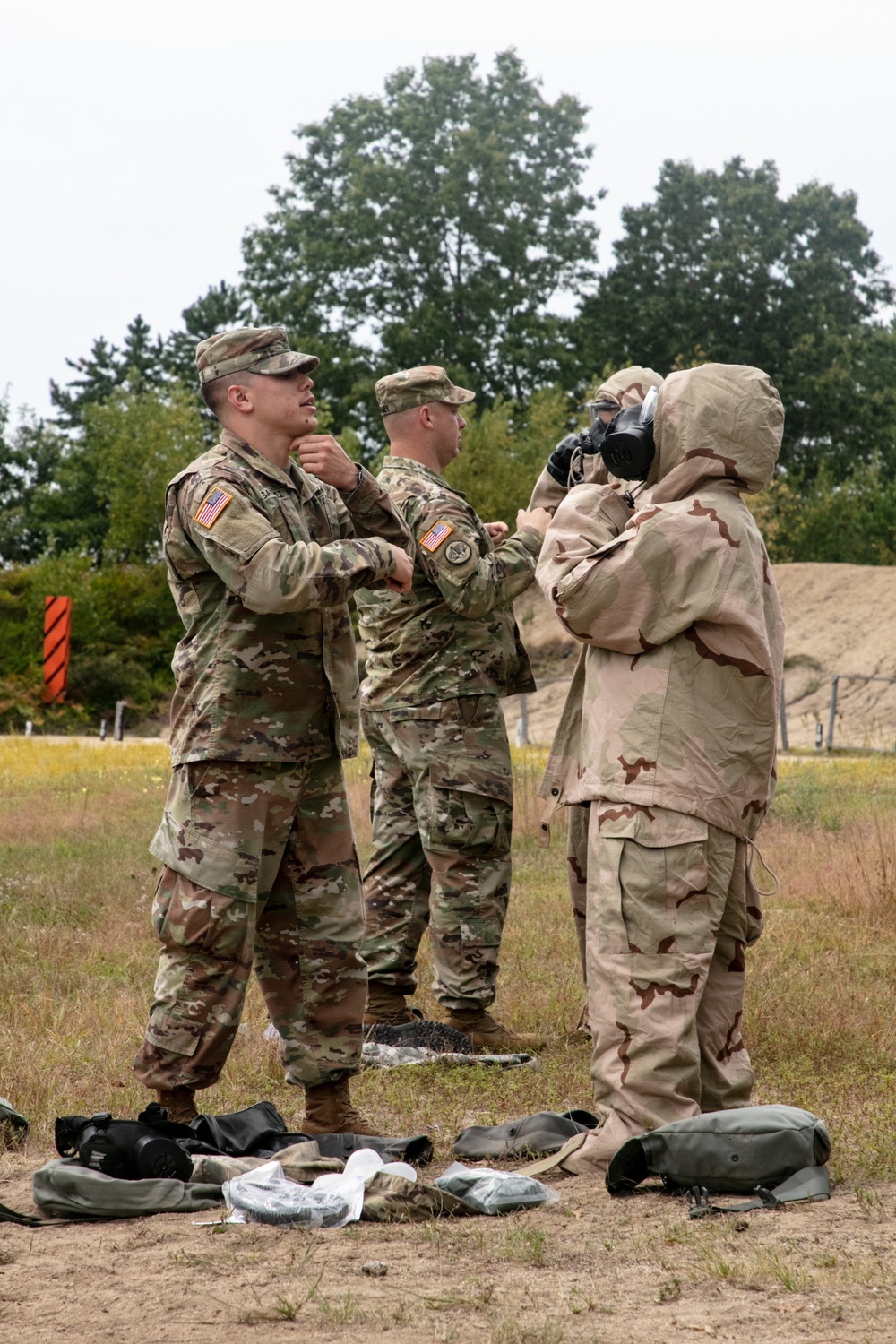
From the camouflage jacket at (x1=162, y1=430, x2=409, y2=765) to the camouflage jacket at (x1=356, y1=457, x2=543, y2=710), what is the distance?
103 centimetres

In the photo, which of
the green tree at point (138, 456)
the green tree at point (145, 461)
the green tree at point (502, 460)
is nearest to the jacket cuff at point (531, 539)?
the green tree at point (502, 460)

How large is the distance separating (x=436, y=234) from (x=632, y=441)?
44.1 meters

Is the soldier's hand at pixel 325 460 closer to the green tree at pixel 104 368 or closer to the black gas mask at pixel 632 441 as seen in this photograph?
the black gas mask at pixel 632 441

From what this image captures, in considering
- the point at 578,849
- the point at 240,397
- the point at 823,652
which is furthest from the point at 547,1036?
the point at 823,652

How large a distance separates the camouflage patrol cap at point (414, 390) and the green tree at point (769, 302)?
A: 130 ft

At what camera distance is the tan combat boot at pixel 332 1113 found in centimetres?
429

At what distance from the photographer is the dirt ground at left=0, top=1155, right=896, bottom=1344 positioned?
8.99 ft

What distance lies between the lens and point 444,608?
222 inches

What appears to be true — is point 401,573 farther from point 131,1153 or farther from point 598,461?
point 131,1153

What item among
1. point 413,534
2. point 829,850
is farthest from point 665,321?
point 413,534

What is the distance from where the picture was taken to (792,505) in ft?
127

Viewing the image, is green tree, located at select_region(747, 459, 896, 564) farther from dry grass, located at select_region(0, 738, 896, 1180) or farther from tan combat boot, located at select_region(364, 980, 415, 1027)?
tan combat boot, located at select_region(364, 980, 415, 1027)

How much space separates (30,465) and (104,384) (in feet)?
35.2

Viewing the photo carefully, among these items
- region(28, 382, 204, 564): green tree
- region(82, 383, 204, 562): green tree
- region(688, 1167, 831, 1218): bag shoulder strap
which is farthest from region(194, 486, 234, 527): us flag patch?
region(82, 383, 204, 562): green tree
